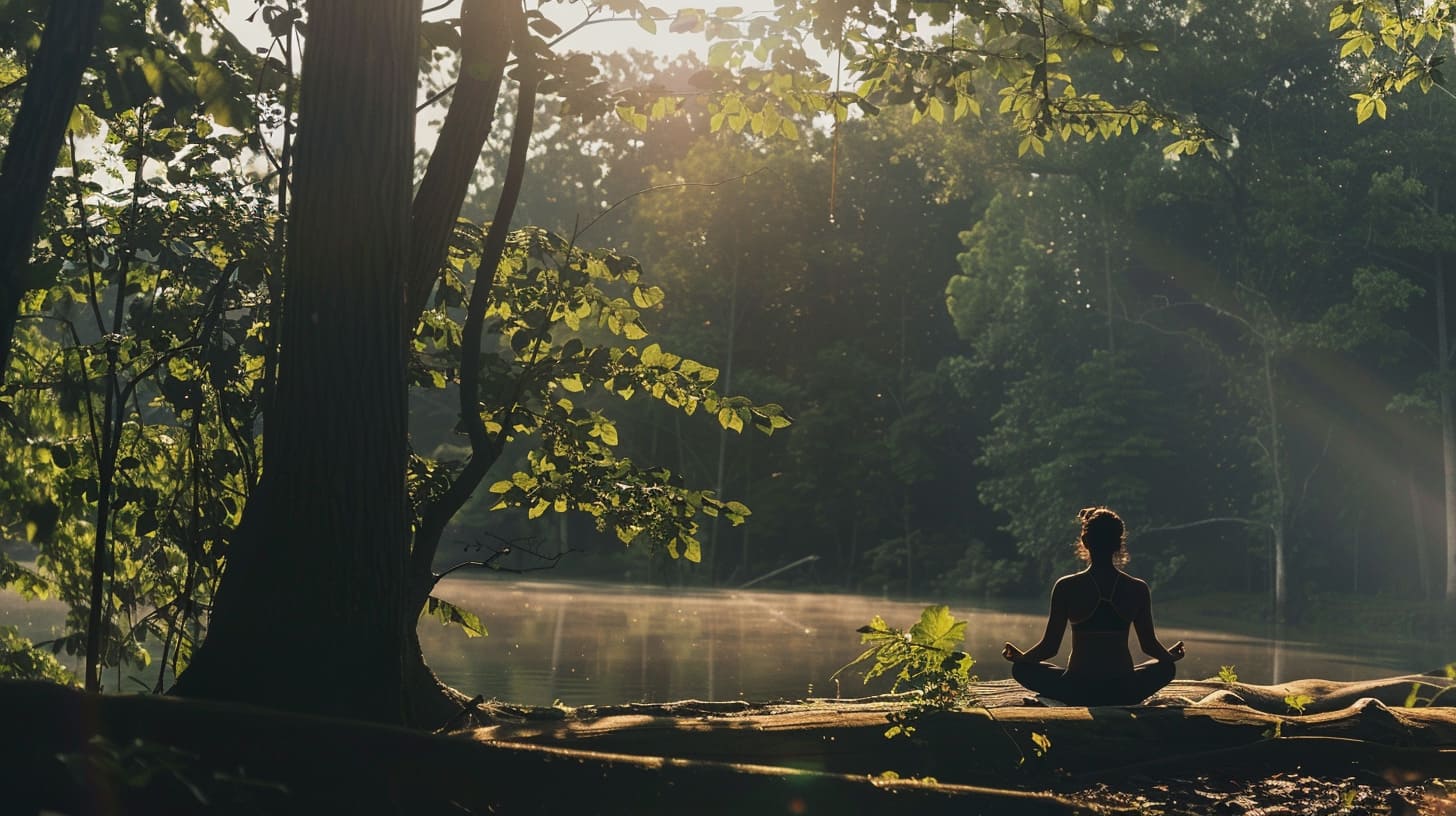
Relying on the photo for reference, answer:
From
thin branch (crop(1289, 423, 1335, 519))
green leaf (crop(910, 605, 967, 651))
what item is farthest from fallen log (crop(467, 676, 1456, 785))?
thin branch (crop(1289, 423, 1335, 519))

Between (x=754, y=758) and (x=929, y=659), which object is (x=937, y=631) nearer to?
(x=929, y=659)

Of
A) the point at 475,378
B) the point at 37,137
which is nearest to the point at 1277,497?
the point at 475,378

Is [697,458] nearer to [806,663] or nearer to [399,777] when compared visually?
[806,663]

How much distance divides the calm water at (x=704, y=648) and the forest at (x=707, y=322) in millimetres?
2414

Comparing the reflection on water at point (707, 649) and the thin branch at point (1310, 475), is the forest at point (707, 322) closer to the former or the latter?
the thin branch at point (1310, 475)

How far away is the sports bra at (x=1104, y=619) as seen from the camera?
26.8 feet

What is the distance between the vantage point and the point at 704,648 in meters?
23.0

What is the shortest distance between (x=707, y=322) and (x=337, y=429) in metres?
51.1

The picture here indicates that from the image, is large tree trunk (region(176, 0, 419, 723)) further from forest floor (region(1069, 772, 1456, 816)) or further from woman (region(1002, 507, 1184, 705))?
woman (region(1002, 507, 1184, 705))

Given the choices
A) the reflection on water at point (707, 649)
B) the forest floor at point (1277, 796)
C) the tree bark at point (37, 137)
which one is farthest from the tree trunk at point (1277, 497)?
the tree bark at point (37, 137)

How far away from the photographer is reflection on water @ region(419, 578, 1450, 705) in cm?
1725

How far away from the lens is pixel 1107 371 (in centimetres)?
4441

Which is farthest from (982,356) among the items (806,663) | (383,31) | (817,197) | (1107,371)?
(383,31)

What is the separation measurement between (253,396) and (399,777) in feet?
13.2
